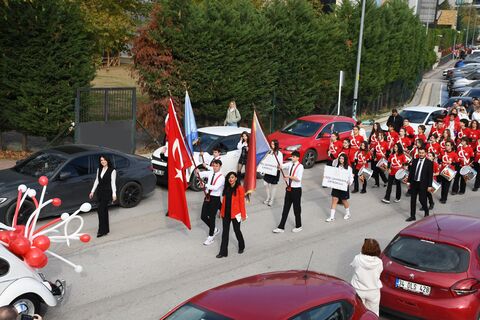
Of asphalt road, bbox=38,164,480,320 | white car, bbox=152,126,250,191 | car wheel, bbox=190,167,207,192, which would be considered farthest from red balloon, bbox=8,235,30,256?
car wheel, bbox=190,167,207,192

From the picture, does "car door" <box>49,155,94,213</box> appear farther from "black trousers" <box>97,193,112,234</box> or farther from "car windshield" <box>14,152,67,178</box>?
"black trousers" <box>97,193,112,234</box>

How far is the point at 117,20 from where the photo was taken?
21828 mm

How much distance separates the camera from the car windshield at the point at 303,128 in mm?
19109

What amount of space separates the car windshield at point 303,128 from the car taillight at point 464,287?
1148 centimetres

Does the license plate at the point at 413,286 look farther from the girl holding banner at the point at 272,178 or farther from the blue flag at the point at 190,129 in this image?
the blue flag at the point at 190,129

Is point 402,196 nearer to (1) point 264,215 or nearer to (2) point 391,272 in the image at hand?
(1) point 264,215

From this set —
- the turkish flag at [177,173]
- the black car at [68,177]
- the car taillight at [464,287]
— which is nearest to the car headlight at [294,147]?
the black car at [68,177]

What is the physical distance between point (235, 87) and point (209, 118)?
143 centimetres

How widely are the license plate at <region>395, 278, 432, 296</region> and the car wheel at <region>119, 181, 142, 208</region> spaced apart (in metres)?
7.31

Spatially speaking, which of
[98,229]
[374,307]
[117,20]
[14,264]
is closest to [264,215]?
[98,229]

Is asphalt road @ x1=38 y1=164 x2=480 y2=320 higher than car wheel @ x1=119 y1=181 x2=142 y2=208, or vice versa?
car wheel @ x1=119 y1=181 x2=142 y2=208

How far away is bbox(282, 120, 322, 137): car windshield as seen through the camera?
19109 millimetres

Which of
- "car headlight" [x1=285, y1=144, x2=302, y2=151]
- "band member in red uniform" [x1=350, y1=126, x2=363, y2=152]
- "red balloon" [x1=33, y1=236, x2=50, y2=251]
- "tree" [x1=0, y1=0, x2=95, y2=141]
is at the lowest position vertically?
"car headlight" [x1=285, y1=144, x2=302, y2=151]

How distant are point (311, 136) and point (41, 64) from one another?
26.8 feet
